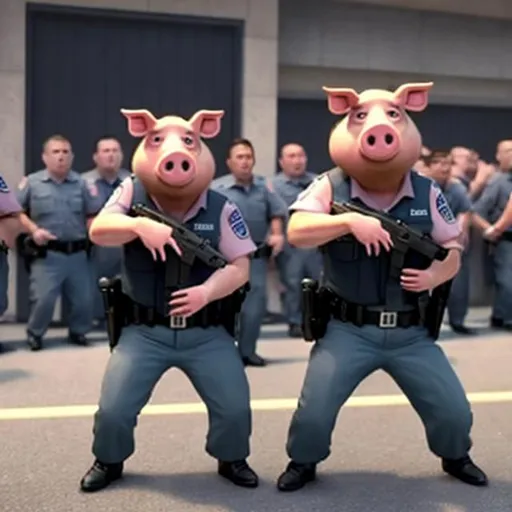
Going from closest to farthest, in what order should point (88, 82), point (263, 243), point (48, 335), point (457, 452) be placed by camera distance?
point (457, 452), point (263, 243), point (48, 335), point (88, 82)

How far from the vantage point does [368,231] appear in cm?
375

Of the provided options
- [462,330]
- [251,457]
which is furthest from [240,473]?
[462,330]

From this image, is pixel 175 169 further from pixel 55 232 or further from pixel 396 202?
pixel 55 232

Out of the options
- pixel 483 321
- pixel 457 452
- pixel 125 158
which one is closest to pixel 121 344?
pixel 457 452

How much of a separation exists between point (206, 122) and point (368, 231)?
91 centimetres

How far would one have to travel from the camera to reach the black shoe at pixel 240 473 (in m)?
4.07

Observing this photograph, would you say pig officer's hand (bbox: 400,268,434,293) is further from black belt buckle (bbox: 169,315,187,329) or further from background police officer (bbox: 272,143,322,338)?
background police officer (bbox: 272,143,322,338)

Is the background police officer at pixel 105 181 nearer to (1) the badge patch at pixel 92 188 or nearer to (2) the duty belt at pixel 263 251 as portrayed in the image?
(1) the badge patch at pixel 92 188

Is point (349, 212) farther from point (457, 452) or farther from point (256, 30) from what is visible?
point (256, 30)

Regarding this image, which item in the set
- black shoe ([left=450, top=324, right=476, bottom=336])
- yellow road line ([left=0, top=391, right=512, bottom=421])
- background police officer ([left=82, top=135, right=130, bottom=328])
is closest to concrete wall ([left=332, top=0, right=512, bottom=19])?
background police officer ([left=82, top=135, right=130, bottom=328])

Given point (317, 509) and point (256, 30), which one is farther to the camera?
point (256, 30)

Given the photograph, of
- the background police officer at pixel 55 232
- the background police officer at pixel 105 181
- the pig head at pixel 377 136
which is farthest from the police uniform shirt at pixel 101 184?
the pig head at pixel 377 136

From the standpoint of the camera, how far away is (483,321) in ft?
29.6

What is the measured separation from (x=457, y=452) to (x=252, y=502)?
0.94m
